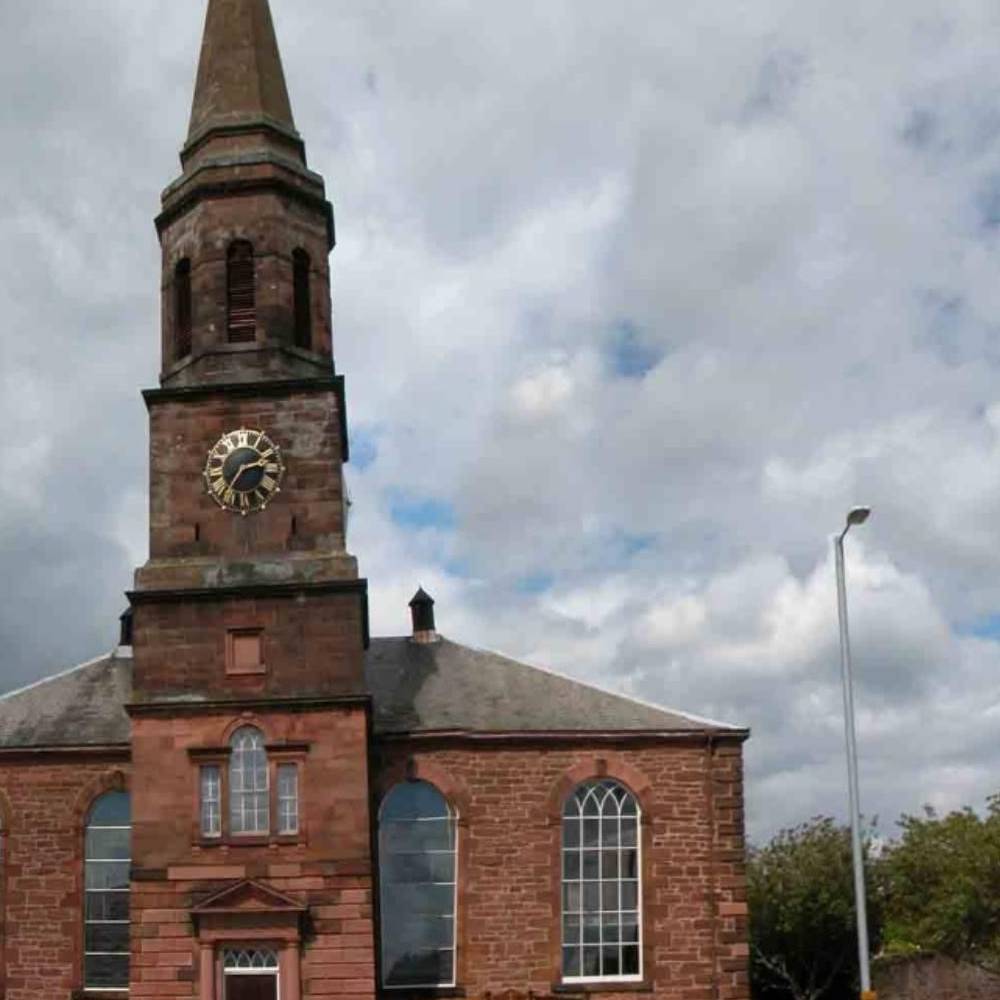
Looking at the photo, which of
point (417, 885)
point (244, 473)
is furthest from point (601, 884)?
point (244, 473)

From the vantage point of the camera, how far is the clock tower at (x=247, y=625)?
28.3 metres

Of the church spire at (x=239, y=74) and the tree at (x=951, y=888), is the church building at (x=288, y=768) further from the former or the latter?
the tree at (x=951, y=888)

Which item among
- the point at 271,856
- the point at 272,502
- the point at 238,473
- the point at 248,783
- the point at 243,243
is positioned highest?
the point at 243,243

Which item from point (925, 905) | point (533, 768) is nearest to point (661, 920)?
point (533, 768)

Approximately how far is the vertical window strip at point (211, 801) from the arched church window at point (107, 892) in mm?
3728

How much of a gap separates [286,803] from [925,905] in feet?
83.6

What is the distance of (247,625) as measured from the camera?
96.2 feet

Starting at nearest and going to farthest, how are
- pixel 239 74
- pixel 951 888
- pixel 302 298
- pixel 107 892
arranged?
1. pixel 107 892
2. pixel 302 298
3. pixel 239 74
4. pixel 951 888

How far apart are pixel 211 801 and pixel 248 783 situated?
2.49 feet

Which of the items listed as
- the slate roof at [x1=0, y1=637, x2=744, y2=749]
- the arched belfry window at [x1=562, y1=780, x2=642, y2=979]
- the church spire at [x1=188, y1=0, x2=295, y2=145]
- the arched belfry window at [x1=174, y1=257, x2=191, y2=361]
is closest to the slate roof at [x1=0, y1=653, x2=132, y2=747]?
the slate roof at [x1=0, y1=637, x2=744, y2=749]

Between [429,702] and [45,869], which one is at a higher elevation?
[429,702]

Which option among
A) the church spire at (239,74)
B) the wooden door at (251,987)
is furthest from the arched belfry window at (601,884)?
the church spire at (239,74)

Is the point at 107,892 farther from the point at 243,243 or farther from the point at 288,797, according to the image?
the point at 243,243

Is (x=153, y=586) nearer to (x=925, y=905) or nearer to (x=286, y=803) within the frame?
(x=286, y=803)
